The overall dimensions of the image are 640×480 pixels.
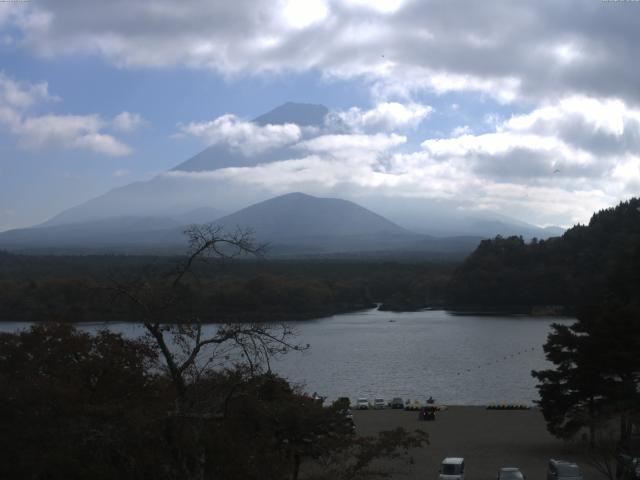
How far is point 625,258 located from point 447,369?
8511 mm

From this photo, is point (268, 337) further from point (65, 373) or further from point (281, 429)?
point (65, 373)

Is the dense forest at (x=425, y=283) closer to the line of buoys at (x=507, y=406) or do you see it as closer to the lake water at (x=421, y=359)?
the lake water at (x=421, y=359)

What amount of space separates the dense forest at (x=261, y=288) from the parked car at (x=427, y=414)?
9397 millimetres

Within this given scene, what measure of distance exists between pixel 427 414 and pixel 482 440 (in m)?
1.95

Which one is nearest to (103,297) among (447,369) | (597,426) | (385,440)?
(385,440)

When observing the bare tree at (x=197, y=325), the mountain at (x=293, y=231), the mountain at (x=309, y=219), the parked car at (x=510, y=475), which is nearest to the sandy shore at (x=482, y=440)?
the parked car at (x=510, y=475)

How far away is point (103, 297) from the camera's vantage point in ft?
16.9

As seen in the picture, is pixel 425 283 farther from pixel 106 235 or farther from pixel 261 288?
pixel 106 235

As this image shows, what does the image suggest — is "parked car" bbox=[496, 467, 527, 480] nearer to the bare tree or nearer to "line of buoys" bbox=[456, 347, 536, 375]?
the bare tree

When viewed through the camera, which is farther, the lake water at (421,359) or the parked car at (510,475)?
the lake water at (421,359)

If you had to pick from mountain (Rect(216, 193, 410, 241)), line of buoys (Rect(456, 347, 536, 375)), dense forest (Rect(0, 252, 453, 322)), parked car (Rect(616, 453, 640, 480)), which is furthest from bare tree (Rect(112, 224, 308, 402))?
mountain (Rect(216, 193, 410, 241))

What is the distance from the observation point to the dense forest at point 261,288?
31.1 metres

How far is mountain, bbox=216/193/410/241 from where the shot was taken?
145250mm

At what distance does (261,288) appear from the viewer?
37156 mm
